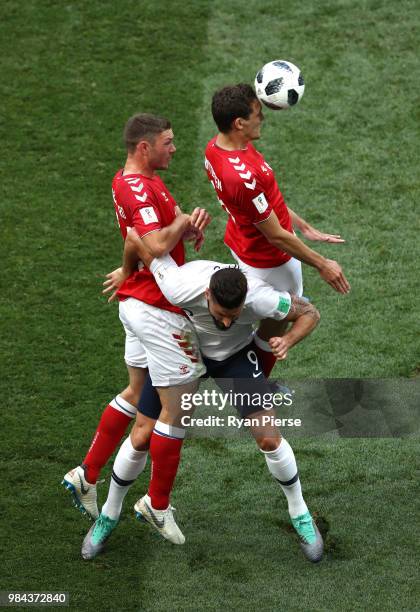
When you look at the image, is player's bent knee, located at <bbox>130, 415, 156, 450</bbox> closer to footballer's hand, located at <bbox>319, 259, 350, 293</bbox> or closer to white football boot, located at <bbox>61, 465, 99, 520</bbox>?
white football boot, located at <bbox>61, 465, 99, 520</bbox>

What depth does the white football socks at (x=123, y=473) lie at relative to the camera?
6.33m

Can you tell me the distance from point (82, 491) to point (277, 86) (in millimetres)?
2472

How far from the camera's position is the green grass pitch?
6289 mm

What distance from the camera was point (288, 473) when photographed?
20.6 ft

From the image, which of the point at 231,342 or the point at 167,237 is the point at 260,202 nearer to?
the point at 167,237

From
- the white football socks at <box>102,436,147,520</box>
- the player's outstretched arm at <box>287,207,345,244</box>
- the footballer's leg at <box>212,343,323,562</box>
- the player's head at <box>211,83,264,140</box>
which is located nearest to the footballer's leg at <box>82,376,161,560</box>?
the white football socks at <box>102,436,147,520</box>

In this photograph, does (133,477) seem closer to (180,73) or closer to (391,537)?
(391,537)

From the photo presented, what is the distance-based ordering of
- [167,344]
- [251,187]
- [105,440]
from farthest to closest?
1. [105,440]
2. [251,187]
3. [167,344]

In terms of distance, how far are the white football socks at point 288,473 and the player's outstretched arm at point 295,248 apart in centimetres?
91

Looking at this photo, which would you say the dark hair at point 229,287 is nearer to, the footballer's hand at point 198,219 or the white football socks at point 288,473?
the footballer's hand at point 198,219

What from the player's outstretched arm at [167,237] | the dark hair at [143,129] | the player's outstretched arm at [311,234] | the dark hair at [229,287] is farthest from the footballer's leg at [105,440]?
the player's outstretched arm at [311,234]

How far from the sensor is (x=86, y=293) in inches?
337

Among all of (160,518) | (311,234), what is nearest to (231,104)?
(311,234)

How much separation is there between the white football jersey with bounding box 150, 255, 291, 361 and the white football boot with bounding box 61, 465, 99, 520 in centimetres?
115
